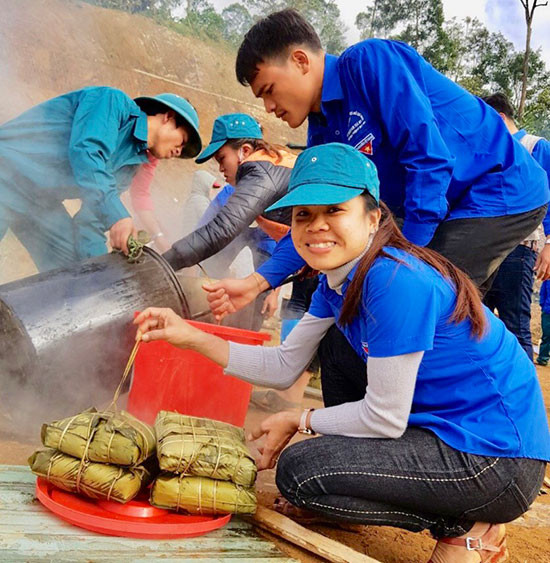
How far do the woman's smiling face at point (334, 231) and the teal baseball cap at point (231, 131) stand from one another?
2.11m

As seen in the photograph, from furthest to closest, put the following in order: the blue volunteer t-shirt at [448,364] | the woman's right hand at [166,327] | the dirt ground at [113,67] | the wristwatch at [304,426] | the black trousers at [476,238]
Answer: the dirt ground at [113,67]
the black trousers at [476,238]
the woman's right hand at [166,327]
the wristwatch at [304,426]
the blue volunteer t-shirt at [448,364]

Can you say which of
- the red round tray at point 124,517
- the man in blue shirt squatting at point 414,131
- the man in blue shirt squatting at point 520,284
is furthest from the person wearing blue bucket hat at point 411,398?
the man in blue shirt squatting at point 520,284

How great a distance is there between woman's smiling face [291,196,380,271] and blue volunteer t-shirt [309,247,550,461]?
0.10 meters

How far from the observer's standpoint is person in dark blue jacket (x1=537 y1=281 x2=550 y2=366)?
8288 mm

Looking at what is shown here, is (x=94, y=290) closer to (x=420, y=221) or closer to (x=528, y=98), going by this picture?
(x=420, y=221)

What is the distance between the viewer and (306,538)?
77.4 inches

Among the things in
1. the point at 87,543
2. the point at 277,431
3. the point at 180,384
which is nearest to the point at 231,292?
the point at 180,384

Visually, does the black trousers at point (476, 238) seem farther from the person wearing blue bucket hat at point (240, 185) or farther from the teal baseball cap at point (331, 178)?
the person wearing blue bucket hat at point (240, 185)

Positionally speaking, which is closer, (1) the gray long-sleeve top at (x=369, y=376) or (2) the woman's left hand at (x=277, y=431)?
(1) the gray long-sleeve top at (x=369, y=376)

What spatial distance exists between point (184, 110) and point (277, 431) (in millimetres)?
2477

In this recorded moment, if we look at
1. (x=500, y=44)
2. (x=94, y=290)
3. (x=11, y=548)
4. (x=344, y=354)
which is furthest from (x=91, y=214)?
(x=500, y=44)

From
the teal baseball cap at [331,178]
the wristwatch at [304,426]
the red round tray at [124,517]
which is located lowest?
the red round tray at [124,517]

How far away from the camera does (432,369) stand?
6.12ft

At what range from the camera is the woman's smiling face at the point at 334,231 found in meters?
1.86
